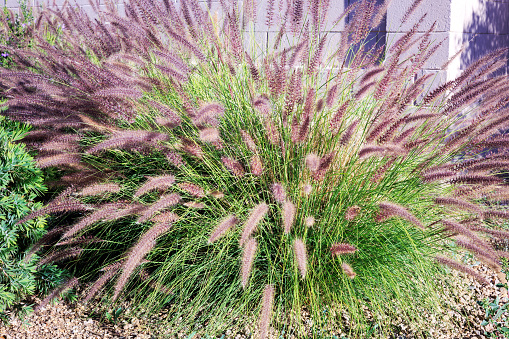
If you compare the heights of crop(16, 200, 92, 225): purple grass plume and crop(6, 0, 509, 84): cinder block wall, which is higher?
crop(6, 0, 509, 84): cinder block wall

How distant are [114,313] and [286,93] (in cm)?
154

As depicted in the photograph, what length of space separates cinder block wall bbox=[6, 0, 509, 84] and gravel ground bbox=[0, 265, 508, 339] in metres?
2.36

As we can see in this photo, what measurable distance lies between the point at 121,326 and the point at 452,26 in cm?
424

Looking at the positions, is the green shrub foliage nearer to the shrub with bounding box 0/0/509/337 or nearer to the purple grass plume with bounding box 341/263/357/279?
the shrub with bounding box 0/0/509/337

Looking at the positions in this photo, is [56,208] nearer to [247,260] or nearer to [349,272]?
[247,260]

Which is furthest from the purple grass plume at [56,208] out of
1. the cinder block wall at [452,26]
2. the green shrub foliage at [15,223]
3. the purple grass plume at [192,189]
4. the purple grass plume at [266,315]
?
the cinder block wall at [452,26]

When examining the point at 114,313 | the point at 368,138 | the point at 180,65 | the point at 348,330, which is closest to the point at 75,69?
the point at 180,65

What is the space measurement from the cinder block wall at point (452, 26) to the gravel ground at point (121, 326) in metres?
2.36

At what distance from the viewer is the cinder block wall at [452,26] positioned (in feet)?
14.7

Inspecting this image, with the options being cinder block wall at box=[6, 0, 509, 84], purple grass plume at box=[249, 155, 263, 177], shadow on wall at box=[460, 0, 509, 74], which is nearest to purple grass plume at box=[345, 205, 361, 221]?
purple grass plume at box=[249, 155, 263, 177]

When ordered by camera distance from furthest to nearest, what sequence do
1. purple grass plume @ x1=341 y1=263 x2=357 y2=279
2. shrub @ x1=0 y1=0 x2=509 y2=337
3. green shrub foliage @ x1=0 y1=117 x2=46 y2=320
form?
green shrub foliage @ x1=0 y1=117 x2=46 y2=320
shrub @ x1=0 y1=0 x2=509 y2=337
purple grass plume @ x1=341 y1=263 x2=357 y2=279

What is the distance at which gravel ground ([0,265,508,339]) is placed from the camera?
7.22 ft

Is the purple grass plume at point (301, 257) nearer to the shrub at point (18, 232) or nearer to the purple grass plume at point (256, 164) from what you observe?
the purple grass plume at point (256, 164)

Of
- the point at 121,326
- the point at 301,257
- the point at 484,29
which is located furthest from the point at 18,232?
the point at 484,29
